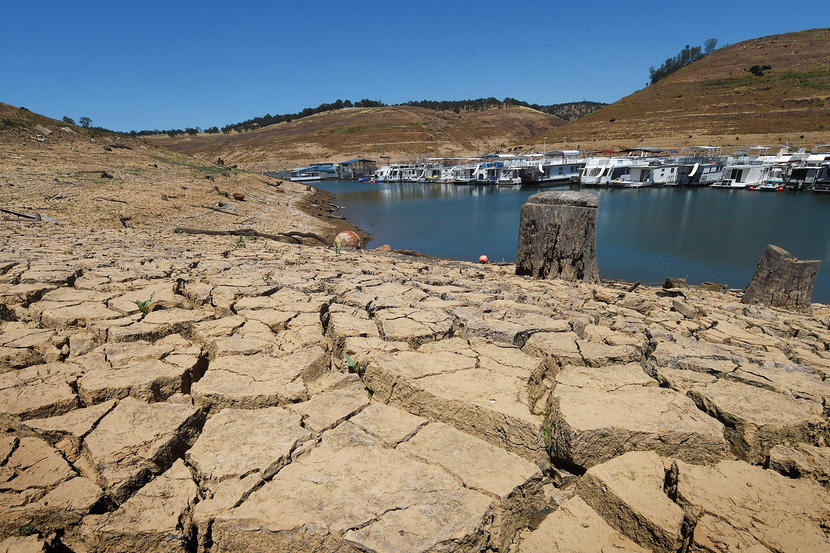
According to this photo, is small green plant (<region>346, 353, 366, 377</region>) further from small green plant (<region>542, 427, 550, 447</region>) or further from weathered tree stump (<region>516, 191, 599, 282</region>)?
weathered tree stump (<region>516, 191, 599, 282</region>)

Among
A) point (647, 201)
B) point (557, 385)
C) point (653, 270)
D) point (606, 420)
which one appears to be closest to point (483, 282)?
point (557, 385)

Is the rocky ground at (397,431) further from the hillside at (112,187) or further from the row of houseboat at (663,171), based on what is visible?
the row of houseboat at (663,171)

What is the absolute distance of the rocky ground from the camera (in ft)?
4.20

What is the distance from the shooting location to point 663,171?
120 feet

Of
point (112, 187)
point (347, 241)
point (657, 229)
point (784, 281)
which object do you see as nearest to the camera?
point (784, 281)

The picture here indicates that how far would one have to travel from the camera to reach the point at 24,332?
7.96 feet

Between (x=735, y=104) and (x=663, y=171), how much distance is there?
34667mm

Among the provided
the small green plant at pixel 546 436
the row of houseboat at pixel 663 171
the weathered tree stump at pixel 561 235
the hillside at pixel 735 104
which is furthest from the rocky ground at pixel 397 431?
the hillside at pixel 735 104

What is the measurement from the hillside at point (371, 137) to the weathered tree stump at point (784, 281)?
64408 mm

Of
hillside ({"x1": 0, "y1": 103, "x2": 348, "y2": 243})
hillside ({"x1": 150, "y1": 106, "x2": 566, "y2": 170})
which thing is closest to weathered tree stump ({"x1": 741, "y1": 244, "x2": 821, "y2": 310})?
hillside ({"x1": 0, "y1": 103, "x2": 348, "y2": 243})

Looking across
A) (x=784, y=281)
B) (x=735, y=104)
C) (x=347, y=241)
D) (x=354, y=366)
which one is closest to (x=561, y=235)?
(x=784, y=281)

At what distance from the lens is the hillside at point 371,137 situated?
69.7 metres

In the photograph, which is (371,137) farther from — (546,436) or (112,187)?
(546,436)

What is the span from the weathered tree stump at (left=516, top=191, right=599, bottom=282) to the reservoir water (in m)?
7.77
